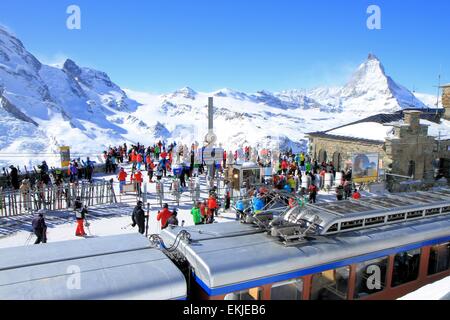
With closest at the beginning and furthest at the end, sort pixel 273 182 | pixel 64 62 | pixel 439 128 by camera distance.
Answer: pixel 273 182
pixel 439 128
pixel 64 62

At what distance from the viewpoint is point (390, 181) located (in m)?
22.1

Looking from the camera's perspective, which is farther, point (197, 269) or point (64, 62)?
point (64, 62)

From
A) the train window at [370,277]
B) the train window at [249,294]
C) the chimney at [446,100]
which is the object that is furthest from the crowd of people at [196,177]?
the chimney at [446,100]

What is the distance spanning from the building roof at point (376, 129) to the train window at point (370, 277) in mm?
18352

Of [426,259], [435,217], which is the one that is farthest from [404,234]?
[435,217]

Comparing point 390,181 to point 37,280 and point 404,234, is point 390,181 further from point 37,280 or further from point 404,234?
point 37,280

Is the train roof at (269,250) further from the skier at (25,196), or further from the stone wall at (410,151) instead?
the stone wall at (410,151)

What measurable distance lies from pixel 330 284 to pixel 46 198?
12.1 metres

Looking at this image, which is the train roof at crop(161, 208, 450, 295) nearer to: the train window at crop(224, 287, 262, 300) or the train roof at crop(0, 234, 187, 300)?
the train window at crop(224, 287, 262, 300)

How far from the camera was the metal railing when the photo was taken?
45.3 ft

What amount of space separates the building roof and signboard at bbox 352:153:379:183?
13.9ft

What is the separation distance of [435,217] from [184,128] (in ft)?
335

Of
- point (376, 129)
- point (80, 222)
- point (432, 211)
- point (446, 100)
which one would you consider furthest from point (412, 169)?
point (80, 222)

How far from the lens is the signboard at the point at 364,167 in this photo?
65.0ft
